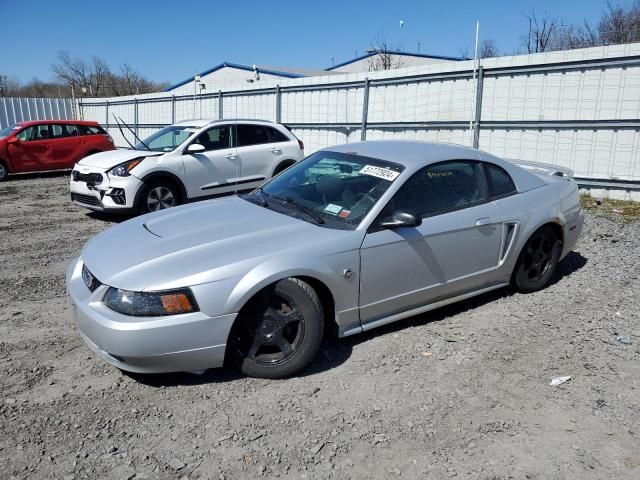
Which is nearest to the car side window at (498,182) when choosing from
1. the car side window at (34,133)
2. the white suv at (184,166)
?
the white suv at (184,166)

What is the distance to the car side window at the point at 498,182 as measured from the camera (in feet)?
14.9

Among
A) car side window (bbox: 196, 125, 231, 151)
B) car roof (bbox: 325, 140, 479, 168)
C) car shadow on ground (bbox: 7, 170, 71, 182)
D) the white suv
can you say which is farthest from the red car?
car roof (bbox: 325, 140, 479, 168)

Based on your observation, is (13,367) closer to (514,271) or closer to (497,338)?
(497,338)

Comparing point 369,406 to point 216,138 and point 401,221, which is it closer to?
point 401,221

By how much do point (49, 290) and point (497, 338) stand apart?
13.8 feet

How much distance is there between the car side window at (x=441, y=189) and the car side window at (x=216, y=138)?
5.40 meters

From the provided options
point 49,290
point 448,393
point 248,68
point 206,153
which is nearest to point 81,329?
point 49,290

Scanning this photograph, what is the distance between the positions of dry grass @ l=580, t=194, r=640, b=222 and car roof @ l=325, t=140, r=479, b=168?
442cm

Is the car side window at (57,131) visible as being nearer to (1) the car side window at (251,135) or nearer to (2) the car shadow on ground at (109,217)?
(2) the car shadow on ground at (109,217)

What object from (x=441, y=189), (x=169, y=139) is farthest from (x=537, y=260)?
(x=169, y=139)

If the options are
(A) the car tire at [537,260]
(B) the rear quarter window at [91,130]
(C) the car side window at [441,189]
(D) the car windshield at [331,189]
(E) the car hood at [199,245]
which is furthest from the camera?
(B) the rear quarter window at [91,130]

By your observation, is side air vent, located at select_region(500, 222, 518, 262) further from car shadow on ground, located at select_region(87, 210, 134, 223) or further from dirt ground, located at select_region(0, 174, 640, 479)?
car shadow on ground, located at select_region(87, 210, 134, 223)

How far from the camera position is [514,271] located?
4828 millimetres

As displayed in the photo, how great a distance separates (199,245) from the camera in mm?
3459
